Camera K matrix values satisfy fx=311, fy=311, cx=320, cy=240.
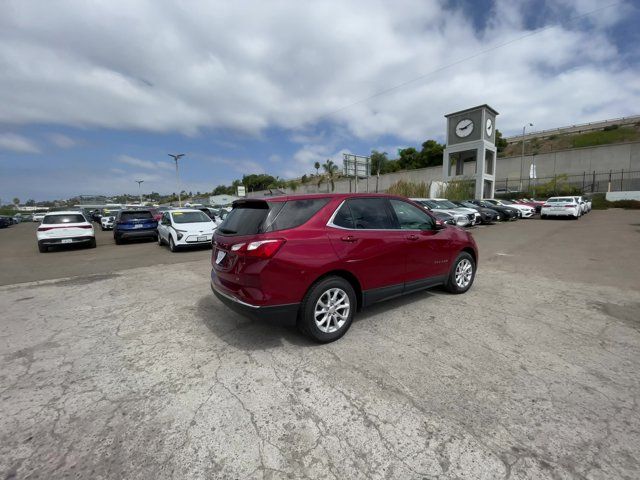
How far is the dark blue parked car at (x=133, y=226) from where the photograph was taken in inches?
518

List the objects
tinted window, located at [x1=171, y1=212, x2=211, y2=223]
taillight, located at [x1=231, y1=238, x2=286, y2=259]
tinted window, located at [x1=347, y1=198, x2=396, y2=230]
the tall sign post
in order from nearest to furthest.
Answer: taillight, located at [x1=231, y1=238, x2=286, y2=259], tinted window, located at [x1=347, y1=198, x2=396, y2=230], tinted window, located at [x1=171, y1=212, x2=211, y2=223], the tall sign post

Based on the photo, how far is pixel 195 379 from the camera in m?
2.88

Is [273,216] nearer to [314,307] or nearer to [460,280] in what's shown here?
[314,307]

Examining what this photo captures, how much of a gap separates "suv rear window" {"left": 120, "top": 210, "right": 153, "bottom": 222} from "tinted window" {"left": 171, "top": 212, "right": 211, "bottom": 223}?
3046 mm

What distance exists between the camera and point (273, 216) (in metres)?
3.32

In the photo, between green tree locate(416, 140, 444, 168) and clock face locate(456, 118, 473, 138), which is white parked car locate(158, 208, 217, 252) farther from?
green tree locate(416, 140, 444, 168)

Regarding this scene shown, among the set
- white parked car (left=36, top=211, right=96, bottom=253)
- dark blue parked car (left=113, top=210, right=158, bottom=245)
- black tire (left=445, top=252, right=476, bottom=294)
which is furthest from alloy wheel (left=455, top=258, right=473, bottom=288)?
white parked car (left=36, top=211, right=96, bottom=253)

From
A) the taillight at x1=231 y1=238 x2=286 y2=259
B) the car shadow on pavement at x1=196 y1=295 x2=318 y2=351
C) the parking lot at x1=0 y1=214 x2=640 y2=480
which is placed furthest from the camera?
the car shadow on pavement at x1=196 y1=295 x2=318 y2=351

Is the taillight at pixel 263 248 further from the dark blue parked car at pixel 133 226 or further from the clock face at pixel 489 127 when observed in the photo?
the clock face at pixel 489 127

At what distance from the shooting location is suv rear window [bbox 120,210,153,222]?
13.3m

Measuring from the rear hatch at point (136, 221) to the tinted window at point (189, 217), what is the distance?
2.69 metres

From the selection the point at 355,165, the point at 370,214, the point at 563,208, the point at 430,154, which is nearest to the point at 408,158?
the point at 430,154

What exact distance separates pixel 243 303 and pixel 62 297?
14.8 feet

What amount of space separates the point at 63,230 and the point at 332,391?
1313 cm
